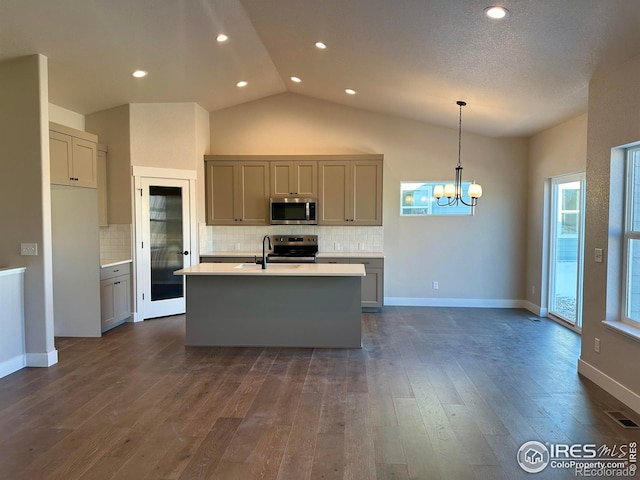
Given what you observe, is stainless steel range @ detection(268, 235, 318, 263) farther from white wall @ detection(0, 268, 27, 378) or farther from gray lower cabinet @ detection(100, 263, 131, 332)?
white wall @ detection(0, 268, 27, 378)

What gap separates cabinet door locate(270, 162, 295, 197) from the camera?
662 centimetres

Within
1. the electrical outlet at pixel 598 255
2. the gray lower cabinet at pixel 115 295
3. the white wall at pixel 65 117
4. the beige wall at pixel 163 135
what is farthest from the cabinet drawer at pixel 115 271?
the electrical outlet at pixel 598 255

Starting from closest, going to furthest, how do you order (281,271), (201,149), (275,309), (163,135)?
(281,271)
(275,309)
(163,135)
(201,149)

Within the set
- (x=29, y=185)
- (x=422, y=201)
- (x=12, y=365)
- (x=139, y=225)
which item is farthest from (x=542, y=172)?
(x=12, y=365)

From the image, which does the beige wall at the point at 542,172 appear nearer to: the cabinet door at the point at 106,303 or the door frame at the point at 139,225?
the door frame at the point at 139,225

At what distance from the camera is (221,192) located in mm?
6699

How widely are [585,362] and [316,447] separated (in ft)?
9.15

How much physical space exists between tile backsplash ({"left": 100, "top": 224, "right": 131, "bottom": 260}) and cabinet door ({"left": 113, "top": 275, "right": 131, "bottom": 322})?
40 cm

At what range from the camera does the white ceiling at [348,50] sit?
311cm

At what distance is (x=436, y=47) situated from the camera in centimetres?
379

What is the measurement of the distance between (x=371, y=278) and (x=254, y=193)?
7.50 ft

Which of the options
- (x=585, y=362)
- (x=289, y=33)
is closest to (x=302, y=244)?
(x=289, y=33)

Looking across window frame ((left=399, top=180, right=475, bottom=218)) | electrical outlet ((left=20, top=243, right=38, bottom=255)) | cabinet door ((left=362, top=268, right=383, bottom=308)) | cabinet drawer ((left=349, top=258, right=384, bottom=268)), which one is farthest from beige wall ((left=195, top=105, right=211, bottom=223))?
window frame ((left=399, top=180, right=475, bottom=218))

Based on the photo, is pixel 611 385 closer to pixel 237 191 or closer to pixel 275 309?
pixel 275 309
